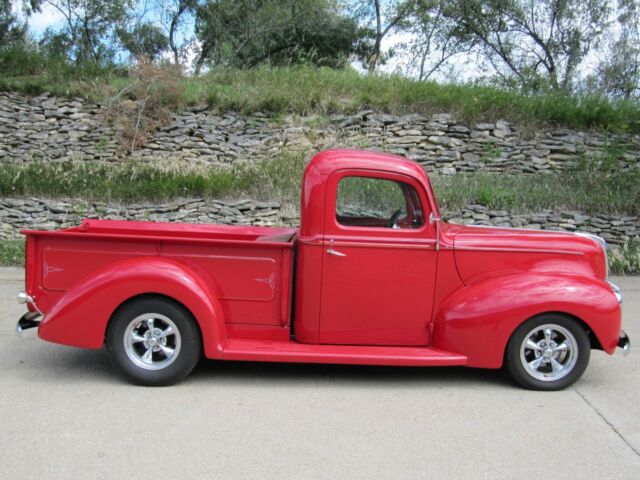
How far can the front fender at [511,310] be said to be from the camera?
14.6 feet

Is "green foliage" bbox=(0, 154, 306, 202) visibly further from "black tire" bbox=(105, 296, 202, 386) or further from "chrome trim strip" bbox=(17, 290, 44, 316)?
"black tire" bbox=(105, 296, 202, 386)

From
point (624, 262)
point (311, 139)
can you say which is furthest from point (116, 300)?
point (311, 139)

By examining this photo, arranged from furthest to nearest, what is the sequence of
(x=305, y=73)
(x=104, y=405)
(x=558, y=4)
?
(x=558, y=4), (x=305, y=73), (x=104, y=405)

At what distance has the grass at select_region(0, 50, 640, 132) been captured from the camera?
43.2 feet

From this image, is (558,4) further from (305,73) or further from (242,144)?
(242,144)

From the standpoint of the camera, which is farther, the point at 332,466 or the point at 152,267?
the point at 152,267

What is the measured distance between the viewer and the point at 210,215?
1048cm

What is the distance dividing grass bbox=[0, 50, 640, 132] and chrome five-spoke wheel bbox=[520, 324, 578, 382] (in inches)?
365

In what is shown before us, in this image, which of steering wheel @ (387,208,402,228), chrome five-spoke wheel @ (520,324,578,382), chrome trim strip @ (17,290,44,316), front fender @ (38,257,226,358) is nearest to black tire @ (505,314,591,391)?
chrome five-spoke wheel @ (520,324,578,382)

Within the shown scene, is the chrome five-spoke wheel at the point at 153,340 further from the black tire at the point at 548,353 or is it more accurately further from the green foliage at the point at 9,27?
the green foliage at the point at 9,27

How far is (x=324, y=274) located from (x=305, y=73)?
11114 millimetres

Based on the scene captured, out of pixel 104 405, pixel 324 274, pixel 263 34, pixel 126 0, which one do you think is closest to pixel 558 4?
pixel 263 34

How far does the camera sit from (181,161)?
12.5 meters

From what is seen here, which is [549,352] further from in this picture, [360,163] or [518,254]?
[360,163]
